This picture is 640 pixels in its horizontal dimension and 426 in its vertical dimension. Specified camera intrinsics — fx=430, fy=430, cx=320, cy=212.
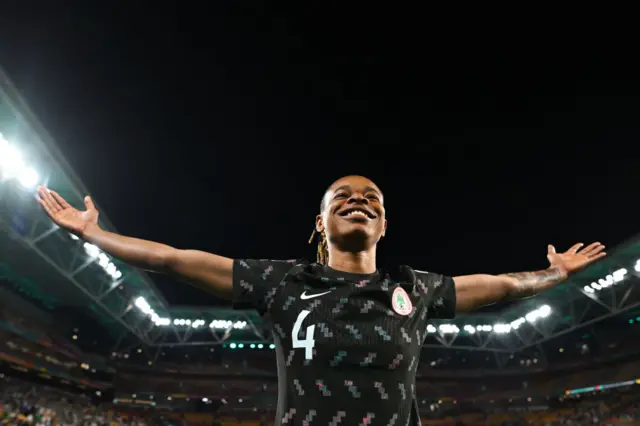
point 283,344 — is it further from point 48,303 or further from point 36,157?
point 48,303

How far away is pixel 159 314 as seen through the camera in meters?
28.3

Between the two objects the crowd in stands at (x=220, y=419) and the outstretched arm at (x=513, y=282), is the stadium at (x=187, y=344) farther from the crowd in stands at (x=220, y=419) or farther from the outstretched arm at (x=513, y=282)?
the outstretched arm at (x=513, y=282)

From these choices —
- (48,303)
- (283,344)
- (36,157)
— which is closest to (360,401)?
(283,344)

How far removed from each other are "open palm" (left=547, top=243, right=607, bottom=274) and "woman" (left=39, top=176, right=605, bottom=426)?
257mm

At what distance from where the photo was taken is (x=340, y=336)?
1.87 meters

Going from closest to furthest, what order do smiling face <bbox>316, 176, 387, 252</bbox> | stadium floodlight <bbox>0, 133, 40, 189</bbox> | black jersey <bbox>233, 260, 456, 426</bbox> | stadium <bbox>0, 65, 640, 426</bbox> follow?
black jersey <bbox>233, 260, 456, 426</bbox> → smiling face <bbox>316, 176, 387, 252</bbox> → stadium floodlight <bbox>0, 133, 40, 189</bbox> → stadium <bbox>0, 65, 640, 426</bbox>

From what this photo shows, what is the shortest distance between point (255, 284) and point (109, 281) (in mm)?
22848

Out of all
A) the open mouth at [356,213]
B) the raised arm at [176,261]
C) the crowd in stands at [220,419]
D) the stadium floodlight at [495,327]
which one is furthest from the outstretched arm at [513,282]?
the crowd in stands at [220,419]

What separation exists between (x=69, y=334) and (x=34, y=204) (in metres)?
16.2

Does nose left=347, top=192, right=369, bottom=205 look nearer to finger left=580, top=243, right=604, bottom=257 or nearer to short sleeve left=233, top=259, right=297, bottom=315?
short sleeve left=233, top=259, right=297, bottom=315

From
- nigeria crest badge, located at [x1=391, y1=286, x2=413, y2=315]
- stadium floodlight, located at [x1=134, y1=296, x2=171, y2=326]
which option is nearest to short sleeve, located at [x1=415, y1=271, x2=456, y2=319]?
nigeria crest badge, located at [x1=391, y1=286, x2=413, y2=315]

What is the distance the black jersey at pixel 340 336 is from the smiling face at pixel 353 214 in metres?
0.17

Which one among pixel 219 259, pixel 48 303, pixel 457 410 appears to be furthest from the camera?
pixel 457 410

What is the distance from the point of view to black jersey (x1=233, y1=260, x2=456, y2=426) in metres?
1.78
